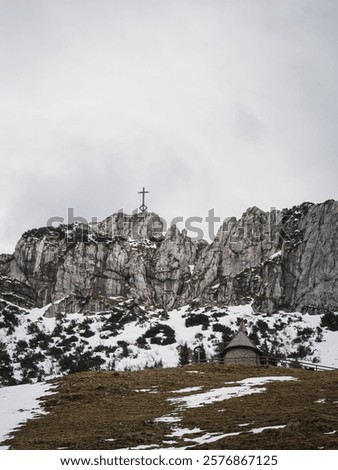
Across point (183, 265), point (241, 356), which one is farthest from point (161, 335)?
point (241, 356)

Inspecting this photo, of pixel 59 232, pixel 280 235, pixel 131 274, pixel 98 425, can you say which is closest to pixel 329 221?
pixel 280 235

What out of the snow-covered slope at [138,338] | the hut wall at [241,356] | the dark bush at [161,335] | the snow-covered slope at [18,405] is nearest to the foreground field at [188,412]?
the snow-covered slope at [18,405]

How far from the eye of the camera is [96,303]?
155 m

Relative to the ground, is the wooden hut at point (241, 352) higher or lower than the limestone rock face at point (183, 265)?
lower

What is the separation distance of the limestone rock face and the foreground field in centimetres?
10468

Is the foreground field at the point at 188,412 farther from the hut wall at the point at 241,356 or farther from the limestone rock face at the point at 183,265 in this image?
the limestone rock face at the point at 183,265

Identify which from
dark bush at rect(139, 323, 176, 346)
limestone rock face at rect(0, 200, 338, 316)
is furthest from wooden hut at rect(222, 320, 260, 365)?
limestone rock face at rect(0, 200, 338, 316)

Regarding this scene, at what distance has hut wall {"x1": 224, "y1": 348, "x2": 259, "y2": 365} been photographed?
6388 cm

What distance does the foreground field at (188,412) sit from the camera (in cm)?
2017

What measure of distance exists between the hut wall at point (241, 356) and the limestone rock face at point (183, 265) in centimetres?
8053

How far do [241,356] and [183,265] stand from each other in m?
111

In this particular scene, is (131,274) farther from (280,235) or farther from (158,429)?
(158,429)
